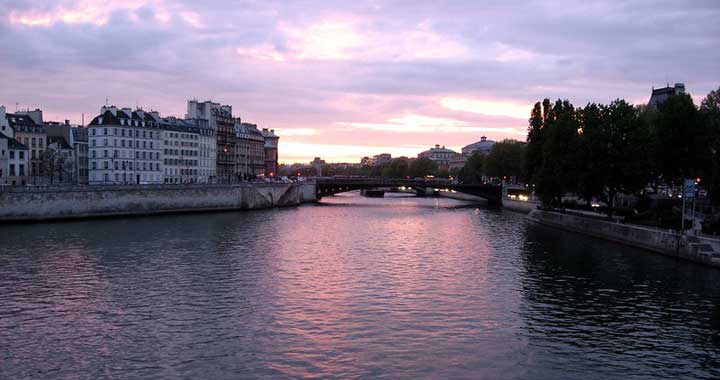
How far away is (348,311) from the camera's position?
31656 mm

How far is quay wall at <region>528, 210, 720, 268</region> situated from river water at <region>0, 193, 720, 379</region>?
3.87ft

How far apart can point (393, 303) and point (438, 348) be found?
768 centimetres

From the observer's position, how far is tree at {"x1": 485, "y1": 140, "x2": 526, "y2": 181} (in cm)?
15162

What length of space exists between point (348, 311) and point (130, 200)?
6232 centimetres

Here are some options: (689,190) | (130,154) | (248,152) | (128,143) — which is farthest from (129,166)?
(689,190)

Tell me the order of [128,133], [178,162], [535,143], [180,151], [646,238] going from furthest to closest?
[180,151]
[178,162]
[128,133]
[535,143]
[646,238]

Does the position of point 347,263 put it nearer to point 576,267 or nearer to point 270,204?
point 576,267

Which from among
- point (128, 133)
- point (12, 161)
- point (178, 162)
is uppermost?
point (128, 133)

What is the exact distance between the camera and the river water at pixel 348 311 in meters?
24.0

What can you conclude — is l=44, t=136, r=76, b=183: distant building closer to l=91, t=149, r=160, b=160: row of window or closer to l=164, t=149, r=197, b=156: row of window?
l=91, t=149, r=160, b=160: row of window

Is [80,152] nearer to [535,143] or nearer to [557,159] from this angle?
[535,143]

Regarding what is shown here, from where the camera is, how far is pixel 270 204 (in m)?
113

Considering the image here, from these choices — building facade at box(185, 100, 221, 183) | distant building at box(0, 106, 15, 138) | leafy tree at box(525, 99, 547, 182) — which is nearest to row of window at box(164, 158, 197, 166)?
building facade at box(185, 100, 221, 183)

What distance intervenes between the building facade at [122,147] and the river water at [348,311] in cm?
6204
